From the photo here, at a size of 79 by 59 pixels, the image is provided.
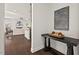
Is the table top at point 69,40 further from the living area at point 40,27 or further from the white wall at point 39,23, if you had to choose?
the white wall at point 39,23

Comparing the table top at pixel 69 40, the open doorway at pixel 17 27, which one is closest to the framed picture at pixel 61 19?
the table top at pixel 69 40

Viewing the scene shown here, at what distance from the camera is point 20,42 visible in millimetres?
1404

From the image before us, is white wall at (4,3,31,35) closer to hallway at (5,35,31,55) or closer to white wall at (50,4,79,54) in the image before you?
hallway at (5,35,31,55)

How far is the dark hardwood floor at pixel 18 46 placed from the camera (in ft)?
4.56

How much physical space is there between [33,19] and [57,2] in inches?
13.0

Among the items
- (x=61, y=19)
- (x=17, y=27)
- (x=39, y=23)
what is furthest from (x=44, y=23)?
(x=17, y=27)

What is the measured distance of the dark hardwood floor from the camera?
139 centimetres

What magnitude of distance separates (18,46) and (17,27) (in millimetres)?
210

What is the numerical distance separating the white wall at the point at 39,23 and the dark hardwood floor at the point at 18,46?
56 millimetres

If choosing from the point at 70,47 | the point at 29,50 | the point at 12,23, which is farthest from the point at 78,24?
the point at 12,23

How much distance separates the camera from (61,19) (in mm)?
1422

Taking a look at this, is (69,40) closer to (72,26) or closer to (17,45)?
(72,26)
